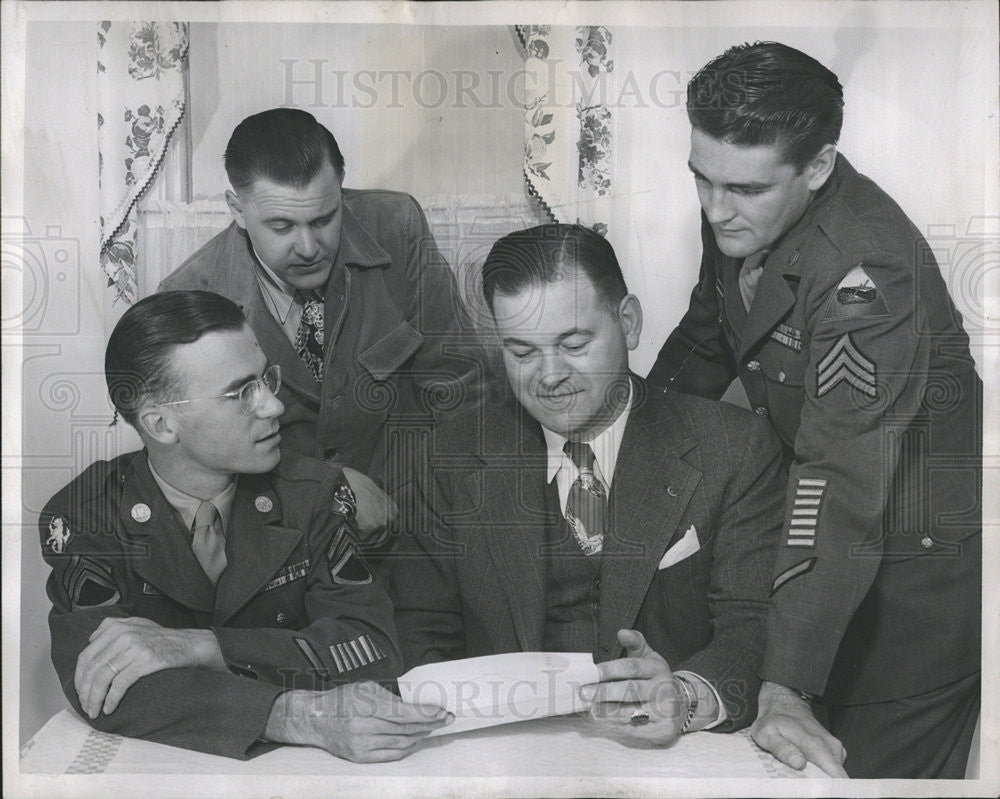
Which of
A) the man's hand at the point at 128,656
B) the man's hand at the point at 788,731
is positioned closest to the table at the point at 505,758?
the man's hand at the point at 788,731

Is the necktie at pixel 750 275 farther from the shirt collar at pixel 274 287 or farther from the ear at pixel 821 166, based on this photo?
the shirt collar at pixel 274 287

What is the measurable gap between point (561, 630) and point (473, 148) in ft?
4.23

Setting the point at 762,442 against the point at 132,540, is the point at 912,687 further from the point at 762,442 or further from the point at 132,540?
the point at 132,540

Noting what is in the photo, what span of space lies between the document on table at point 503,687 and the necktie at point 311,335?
33.1 inches

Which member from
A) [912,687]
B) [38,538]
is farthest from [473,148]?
[912,687]

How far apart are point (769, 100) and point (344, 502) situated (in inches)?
59.7

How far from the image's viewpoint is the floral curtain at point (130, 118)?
317 centimetres

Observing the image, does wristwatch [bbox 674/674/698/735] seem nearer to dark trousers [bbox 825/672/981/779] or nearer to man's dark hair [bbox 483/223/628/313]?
dark trousers [bbox 825/672/981/779]

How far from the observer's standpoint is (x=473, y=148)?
3168mm

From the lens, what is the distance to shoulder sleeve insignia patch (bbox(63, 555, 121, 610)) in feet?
10.1

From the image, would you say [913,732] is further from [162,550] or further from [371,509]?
[162,550]

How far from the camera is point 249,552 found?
119 inches

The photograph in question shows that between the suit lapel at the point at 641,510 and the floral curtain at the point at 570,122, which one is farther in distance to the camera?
the floral curtain at the point at 570,122

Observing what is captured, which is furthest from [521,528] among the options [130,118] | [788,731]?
[130,118]
